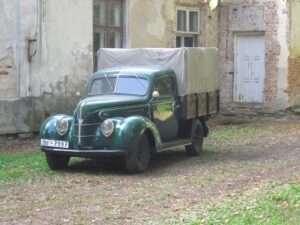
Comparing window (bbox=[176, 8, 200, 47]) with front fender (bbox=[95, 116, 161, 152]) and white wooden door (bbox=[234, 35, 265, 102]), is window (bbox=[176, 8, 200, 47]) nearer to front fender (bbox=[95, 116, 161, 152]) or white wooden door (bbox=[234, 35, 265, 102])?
white wooden door (bbox=[234, 35, 265, 102])

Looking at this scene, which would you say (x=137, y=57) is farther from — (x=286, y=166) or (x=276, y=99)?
(x=276, y=99)

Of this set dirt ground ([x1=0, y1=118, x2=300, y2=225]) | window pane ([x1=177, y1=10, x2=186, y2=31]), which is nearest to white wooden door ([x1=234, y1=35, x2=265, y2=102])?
window pane ([x1=177, y1=10, x2=186, y2=31])

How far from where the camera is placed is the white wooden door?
2156cm

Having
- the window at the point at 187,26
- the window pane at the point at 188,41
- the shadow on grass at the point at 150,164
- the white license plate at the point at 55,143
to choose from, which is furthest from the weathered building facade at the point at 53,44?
the white license plate at the point at 55,143

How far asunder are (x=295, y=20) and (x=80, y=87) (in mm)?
7854

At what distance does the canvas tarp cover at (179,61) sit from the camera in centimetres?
1263

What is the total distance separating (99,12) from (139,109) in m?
6.87

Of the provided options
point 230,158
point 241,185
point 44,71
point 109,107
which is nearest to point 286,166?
point 230,158

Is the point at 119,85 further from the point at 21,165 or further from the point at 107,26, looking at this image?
the point at 107,26

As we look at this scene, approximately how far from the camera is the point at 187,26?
20969 millimetres

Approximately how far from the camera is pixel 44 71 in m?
15.9

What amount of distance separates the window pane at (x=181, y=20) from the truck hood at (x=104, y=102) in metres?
9.35

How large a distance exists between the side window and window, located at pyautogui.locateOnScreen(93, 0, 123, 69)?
5.65 metres

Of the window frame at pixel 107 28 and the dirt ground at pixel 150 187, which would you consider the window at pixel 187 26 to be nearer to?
the window frame at pixel 107 28
